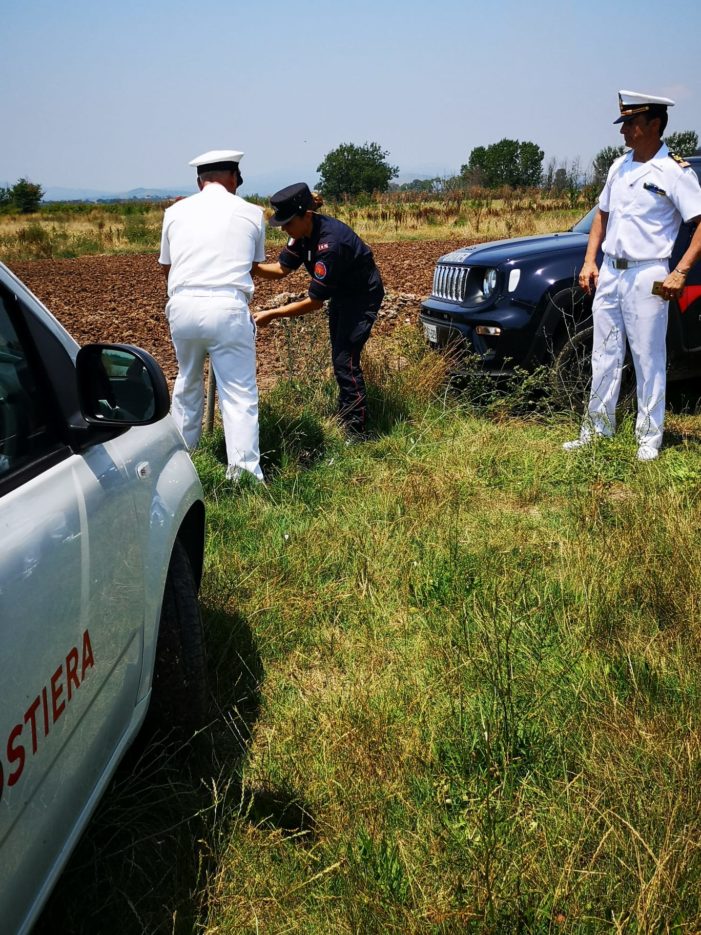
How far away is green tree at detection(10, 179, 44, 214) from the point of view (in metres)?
53.2

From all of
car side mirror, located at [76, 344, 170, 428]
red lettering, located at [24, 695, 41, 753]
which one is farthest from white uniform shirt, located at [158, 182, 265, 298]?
red lettering, located at [24, 695, 41, 753]

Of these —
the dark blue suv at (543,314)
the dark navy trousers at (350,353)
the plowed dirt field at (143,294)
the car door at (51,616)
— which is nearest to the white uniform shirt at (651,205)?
the dark blue suv at (543,314)

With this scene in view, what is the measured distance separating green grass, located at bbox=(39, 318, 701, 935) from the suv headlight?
1.80m

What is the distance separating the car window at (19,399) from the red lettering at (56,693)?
0.42 metres

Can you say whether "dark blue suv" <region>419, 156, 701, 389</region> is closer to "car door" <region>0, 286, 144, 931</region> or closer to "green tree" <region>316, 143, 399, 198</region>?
"car door" <region>0, 286, 144, 931</region>

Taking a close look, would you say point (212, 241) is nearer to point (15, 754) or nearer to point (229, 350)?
point (229, 350)

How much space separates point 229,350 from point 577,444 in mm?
2182

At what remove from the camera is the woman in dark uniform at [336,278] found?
5.44 m

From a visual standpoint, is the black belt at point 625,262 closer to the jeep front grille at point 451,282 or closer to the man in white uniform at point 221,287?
the jeep front grille at point 451,282

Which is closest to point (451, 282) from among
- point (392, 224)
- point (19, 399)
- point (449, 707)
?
point (449, 707)

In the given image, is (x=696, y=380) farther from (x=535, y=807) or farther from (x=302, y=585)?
(x=535, y=807)

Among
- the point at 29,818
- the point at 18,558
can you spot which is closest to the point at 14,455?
the point at 18,558

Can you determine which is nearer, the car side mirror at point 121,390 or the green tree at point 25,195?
the car side mirror at point 121,390

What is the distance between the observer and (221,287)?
4.81 metres
